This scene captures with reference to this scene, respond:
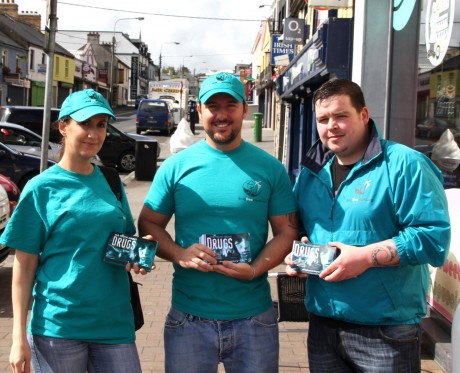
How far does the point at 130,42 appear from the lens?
3605 inches

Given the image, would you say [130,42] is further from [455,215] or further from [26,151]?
[455,215]

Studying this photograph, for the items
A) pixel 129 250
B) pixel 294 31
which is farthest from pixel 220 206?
pixel 294 31

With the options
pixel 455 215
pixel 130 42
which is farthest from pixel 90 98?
pixel 130 42

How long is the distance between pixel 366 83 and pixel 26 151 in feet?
25.5

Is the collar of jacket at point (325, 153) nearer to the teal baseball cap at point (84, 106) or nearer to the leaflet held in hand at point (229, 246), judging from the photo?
the leaflet held in hand at point (229, 246)

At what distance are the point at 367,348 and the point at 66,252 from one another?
4.52 feet

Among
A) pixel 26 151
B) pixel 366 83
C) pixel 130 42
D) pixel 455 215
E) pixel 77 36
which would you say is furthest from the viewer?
pixel 130 42

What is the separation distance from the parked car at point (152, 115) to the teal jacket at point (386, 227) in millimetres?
27446

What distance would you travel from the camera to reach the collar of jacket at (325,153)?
2443mm

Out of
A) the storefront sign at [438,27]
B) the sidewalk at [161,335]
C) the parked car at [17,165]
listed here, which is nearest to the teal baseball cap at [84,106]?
the sidewalk at [161,335]

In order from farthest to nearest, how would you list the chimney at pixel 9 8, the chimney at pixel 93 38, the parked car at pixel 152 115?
the chimney at pixel 93 38
the chimney at pixel 9 8
the parked car at pixel 152 115

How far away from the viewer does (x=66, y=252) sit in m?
2.42

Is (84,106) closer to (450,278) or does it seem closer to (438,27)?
(450,278)

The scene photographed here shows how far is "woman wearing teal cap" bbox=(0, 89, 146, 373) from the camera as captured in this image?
2396 millimetres
